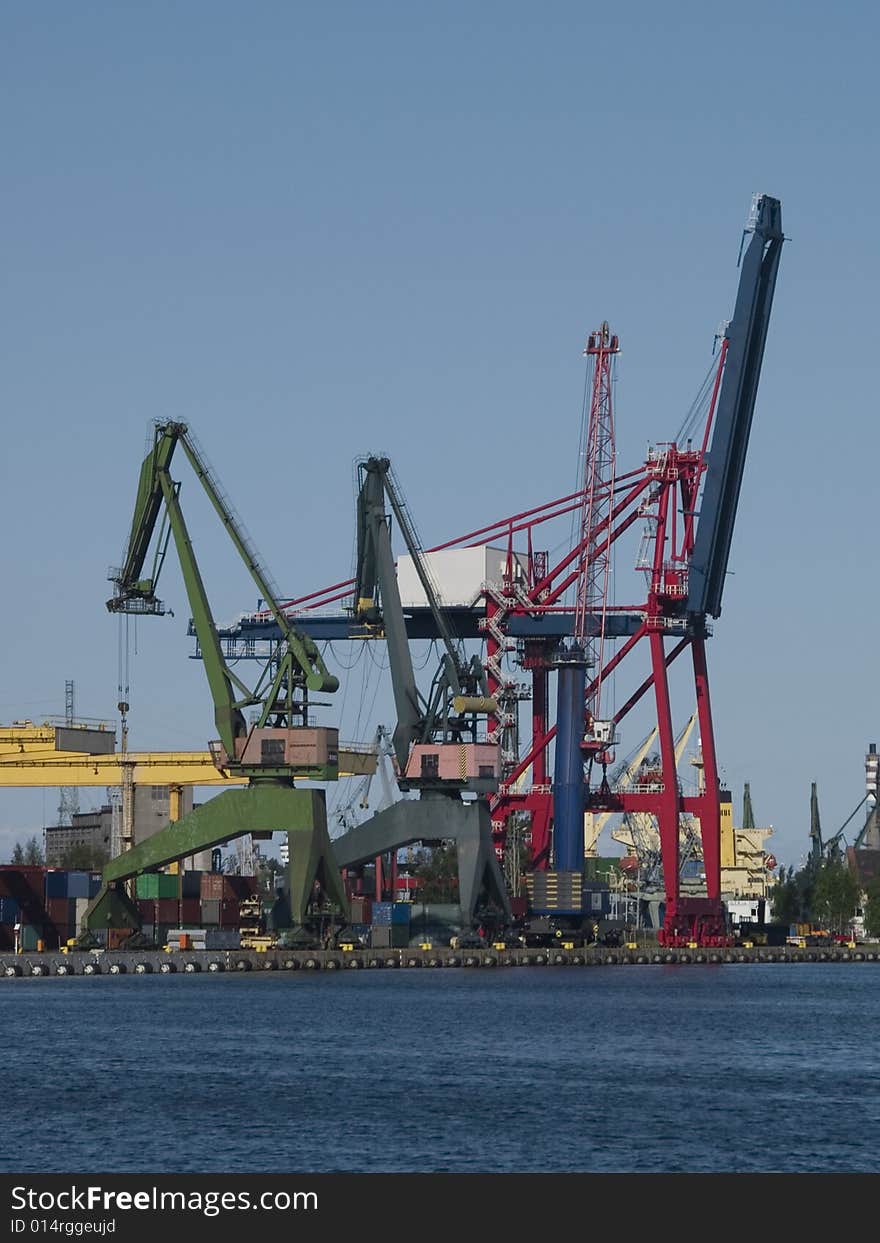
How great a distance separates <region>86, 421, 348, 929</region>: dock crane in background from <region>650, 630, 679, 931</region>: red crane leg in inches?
797

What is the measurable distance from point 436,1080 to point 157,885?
6665cm

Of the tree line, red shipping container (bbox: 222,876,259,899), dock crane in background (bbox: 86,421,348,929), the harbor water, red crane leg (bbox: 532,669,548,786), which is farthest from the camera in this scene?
the tree line

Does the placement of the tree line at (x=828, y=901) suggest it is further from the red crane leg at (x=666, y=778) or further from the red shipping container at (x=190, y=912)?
the red shipping container at (x=190, y=912)

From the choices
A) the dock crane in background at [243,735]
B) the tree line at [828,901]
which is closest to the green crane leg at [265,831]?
the dock crane in background at [243,735]

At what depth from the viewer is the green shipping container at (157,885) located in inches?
4670

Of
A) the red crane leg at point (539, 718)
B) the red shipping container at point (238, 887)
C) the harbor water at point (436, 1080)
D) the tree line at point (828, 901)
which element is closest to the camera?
the harbor water at point (436, 1080)

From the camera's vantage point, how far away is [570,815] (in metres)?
122

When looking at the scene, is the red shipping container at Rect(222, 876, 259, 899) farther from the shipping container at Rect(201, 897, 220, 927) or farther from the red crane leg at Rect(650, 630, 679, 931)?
the red crane leg at Rect(650, 630, 679, 931)

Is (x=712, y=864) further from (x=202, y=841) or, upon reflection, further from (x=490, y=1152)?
(x=490, y=1152)

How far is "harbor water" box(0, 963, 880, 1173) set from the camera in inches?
1644

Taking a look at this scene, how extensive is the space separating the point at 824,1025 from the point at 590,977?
31.1 metres

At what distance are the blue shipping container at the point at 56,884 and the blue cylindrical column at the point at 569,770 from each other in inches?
1023

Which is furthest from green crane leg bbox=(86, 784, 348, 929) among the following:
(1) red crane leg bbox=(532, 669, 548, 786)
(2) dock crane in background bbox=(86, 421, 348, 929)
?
(1) red crane leg bbox=(532, 669, 548, 786)
